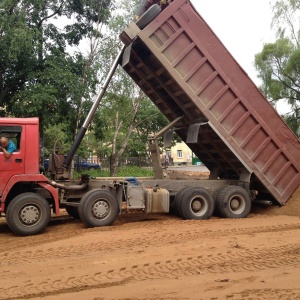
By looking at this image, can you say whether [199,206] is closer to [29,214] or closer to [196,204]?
[196,204]

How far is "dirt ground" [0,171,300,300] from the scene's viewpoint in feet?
14.3

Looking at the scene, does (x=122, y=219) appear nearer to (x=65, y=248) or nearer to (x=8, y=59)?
(x=65, y=248)

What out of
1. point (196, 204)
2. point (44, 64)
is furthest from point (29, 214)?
point (44, 64)

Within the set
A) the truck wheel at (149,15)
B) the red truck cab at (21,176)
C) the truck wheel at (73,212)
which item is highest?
the truck wheel at (149,15)

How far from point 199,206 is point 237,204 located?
1.05m

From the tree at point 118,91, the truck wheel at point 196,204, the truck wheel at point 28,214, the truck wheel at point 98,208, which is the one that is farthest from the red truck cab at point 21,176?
the tree at point 118,91

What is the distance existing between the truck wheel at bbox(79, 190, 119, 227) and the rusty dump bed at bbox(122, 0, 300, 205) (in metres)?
2.53

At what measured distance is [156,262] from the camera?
5480 millimetres

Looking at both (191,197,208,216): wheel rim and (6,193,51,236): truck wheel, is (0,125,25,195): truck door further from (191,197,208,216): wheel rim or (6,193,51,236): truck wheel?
(191,197,208,216): wheel rim

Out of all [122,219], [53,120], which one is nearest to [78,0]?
[53,120]

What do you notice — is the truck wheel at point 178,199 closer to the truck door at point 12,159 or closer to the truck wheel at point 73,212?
the truck wheel at point 73,212

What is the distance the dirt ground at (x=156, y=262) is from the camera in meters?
4.37

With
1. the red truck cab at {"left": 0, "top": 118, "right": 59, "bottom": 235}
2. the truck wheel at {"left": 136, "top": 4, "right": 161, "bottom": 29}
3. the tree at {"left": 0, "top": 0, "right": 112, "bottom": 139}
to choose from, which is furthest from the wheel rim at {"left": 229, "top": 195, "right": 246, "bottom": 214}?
the tree at {"left": 0, "top": 0, "right": 112, "bottom": 139}

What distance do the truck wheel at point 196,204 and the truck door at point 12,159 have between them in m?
3.66
